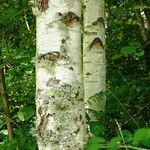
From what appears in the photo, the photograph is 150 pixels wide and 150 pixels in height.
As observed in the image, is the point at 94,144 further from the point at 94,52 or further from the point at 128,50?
the point at 128,50

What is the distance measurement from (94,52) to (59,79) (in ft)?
3.76

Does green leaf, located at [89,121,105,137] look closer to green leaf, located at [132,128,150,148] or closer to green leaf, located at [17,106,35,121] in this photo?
green leaf, located at [132,128,150,148]

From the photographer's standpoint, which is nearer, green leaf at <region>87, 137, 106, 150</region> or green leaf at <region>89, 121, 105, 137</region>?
green leaf at <region>87, 137, 106, 150</region>

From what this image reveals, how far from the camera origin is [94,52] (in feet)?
9.24

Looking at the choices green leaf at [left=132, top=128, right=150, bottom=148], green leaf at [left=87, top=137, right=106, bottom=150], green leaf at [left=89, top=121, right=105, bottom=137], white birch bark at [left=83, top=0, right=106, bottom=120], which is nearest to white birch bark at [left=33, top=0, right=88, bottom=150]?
green leaf at [left=87, top=137, right=106, bottom=150]

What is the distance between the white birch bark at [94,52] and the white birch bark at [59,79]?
0.93m

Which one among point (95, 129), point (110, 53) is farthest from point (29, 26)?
point (95, 129)

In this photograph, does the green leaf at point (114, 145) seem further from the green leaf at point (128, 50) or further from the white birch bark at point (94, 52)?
the green leaf at point (128, 50)

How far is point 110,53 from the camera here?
423cm

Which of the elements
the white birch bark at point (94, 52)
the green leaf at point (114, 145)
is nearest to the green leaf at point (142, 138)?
the green leaf at point (114, 145)

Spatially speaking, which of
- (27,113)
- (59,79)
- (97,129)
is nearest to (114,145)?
(59,79)

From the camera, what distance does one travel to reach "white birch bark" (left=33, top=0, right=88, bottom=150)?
1680 mm

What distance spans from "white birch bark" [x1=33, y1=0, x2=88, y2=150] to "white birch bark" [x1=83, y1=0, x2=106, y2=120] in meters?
0.93

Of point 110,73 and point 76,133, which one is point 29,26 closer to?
point 110,73
